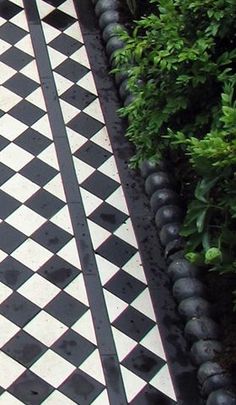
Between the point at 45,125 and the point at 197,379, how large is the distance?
204cm

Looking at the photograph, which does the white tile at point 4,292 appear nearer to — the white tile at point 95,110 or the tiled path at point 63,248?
the tiled path at point 63,248

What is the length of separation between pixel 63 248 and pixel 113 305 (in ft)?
1.59

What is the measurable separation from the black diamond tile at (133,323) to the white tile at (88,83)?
5.73 feet

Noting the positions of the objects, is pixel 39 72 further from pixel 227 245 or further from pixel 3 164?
pixel 227 245

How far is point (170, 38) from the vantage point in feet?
18.7

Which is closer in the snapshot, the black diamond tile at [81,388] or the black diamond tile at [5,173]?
the black diamond tile at [81,388]

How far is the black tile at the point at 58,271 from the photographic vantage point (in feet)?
20.1

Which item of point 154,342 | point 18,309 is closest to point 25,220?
point 18,309

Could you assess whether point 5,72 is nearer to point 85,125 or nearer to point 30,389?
point 85,125

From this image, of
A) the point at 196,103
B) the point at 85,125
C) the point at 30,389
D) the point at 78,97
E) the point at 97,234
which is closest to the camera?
the point at 30,389

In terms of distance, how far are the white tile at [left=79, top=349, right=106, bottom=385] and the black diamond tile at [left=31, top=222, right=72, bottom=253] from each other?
746mm

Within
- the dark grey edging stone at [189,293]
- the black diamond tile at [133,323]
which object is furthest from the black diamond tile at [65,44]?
the black diamond tile at [133,323]

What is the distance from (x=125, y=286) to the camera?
6141 millimetres

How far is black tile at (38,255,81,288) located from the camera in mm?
6129
